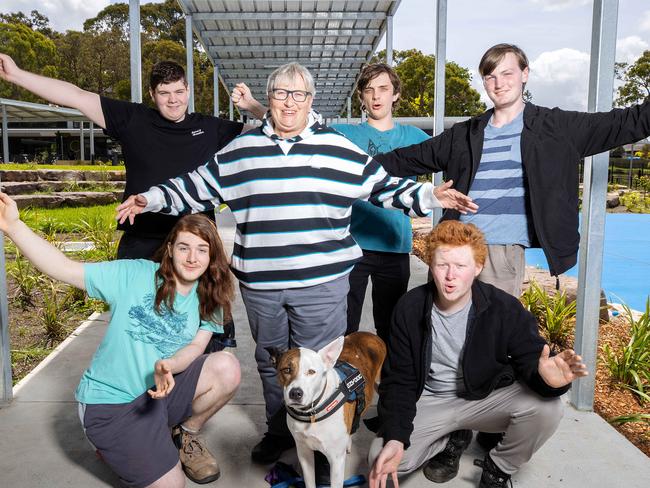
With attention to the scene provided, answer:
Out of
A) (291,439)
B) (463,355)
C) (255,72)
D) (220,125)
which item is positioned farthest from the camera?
(255,72)

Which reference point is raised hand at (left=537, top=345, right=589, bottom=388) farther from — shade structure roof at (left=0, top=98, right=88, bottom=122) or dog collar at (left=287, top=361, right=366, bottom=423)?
shade structure roof at (left=0, top=98, right=88, bottom=122)

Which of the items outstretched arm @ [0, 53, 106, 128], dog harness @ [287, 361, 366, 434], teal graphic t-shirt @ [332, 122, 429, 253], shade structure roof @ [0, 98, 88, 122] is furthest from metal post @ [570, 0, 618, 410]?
shade structure roof @ [0, 98, 88, 122]

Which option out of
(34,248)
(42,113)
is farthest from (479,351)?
(42,113)

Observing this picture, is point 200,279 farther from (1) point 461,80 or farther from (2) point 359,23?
(1) point 461,80

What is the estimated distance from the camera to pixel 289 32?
889cm

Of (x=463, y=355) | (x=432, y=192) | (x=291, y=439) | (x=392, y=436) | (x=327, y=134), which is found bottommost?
(x=291, y=439)

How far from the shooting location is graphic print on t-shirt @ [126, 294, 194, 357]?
2613mm

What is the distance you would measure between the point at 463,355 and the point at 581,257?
129 centimetres

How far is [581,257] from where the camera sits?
139 inches

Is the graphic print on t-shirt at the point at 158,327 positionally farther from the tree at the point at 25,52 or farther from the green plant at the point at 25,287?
the tree at the point at 25,52

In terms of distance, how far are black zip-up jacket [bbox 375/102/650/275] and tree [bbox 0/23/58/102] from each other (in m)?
30.4

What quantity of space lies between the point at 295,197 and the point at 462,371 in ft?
3.41

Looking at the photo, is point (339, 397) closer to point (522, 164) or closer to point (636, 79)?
point (522, 164)

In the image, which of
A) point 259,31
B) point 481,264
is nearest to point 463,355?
point 481,264
